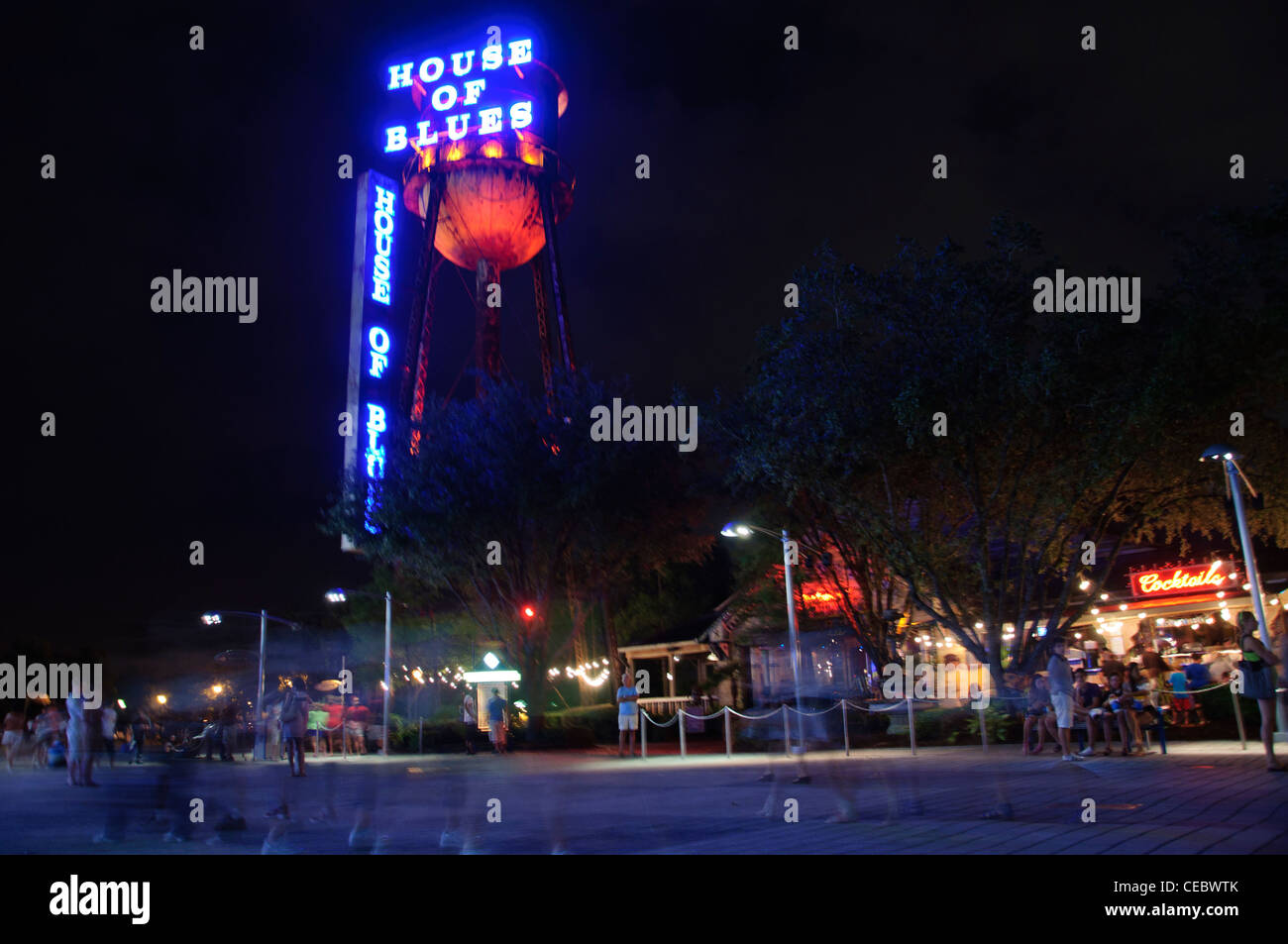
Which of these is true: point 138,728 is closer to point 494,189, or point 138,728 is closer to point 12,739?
point 12,739

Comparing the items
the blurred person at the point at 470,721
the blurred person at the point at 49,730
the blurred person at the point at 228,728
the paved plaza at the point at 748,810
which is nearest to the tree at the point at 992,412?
the paved plaza at the point at 748,810

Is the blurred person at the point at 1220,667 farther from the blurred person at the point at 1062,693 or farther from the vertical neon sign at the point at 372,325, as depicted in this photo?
the vertical neon sign at the point at 372,325

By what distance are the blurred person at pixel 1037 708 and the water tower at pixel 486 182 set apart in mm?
25890

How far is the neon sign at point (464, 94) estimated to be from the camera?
4359 cm

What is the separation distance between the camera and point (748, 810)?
9.72 meters

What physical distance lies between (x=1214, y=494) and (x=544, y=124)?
33498mm

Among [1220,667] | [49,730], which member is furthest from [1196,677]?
[49,730]

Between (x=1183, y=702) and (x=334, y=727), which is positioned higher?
(x=1183, y=702)

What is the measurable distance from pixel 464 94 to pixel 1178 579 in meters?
36.7

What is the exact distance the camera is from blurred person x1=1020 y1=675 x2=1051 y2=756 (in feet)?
53.6
